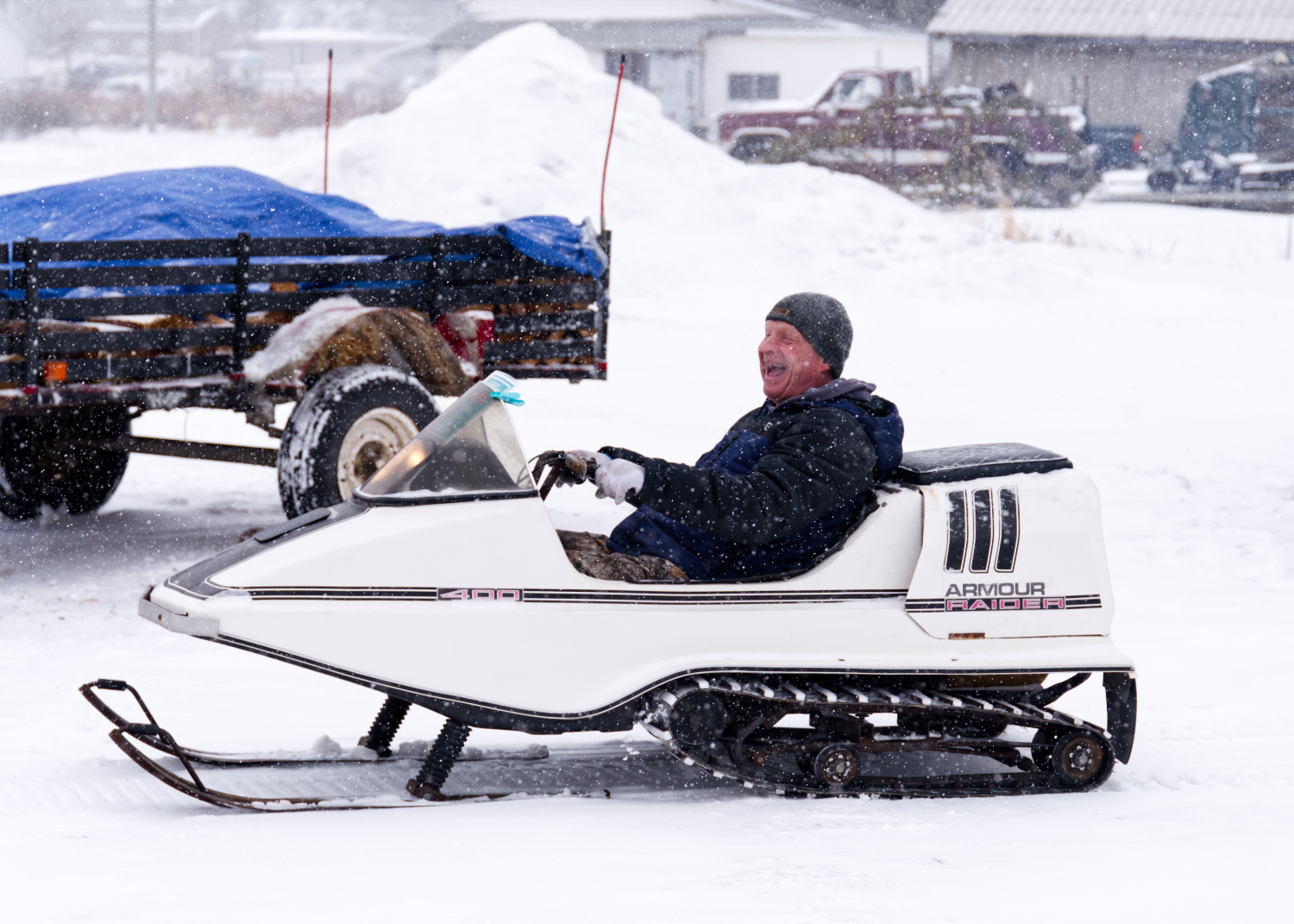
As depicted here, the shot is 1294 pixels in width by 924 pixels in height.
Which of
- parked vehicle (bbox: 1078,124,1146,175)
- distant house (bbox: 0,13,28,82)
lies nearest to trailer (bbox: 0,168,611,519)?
parked vehicle (bbox: 1078,124,1146,175)

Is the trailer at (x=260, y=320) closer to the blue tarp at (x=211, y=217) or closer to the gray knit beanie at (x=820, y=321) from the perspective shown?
the blue tarp at (x=211, y=217)

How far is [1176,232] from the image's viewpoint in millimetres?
21047

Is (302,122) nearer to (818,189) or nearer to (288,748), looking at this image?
(818,189)

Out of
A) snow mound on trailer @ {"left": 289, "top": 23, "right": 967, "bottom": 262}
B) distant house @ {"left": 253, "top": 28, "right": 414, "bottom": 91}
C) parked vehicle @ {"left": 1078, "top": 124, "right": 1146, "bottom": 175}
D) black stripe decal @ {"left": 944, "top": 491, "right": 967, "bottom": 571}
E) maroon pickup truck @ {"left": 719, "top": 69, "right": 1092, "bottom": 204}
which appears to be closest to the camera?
black stripe decal @ {"left": 944, "top": 491, "right": 967, "bottom": 571}

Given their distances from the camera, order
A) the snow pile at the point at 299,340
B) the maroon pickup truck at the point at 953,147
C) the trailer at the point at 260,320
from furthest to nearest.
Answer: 1. the maroon pickup truck at the point at 953,147
2. the snow pile at the point at 299,340
3. the trailer at the point at 260,320

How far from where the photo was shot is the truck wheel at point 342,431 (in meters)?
6.94

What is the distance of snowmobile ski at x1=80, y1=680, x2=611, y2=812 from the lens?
390 centimetres

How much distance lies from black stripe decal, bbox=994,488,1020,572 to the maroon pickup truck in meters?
19.1

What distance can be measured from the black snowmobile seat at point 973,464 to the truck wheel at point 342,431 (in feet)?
10.7

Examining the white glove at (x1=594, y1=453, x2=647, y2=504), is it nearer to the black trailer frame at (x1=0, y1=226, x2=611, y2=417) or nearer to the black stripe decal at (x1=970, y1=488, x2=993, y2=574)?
the black stripe decal at (x1=970, y1=488, x2=993, y2=574)

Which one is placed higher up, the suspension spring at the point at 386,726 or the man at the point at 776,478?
the man at the point at 776,478

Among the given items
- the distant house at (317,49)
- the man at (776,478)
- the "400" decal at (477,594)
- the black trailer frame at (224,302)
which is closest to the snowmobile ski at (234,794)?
the "400" decal at (477,594)

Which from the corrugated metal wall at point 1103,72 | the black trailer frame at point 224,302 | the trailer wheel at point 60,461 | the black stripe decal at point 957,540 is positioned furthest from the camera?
the corrugated metal wall at point 1103,72

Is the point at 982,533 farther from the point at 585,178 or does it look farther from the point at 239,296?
the point at 585,178
